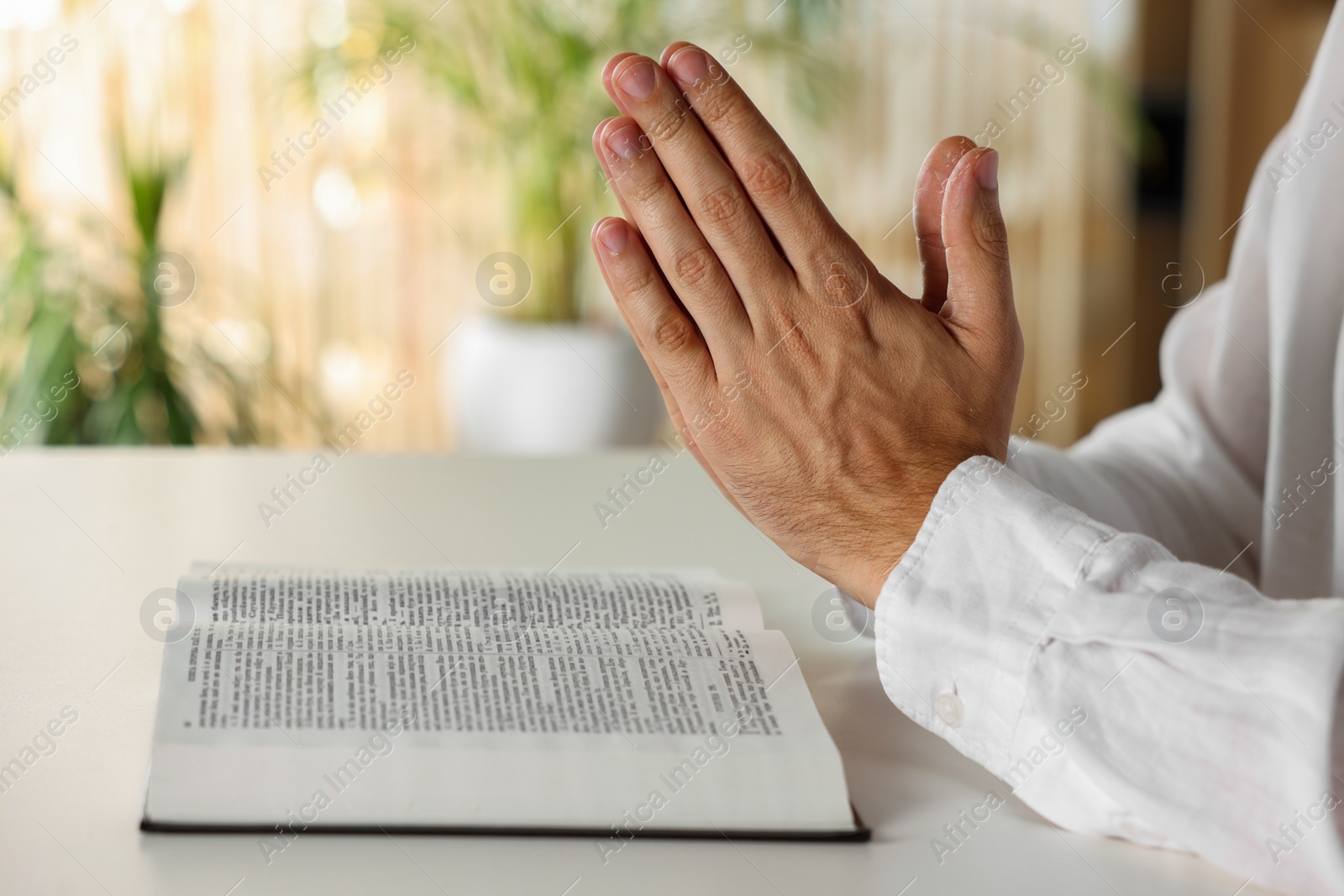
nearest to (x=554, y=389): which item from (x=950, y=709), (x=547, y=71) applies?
(x=547, y=71)

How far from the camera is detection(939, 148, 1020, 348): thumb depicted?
1.99 feet

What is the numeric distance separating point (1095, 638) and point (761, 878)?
0.54ft

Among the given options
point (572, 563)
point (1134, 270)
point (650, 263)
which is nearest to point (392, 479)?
point (572, 563)

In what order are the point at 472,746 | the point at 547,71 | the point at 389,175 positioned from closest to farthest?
the point at 472,746 → the point at 547,71 → the point at 389,175

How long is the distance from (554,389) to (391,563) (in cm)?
187

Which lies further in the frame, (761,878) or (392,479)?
(392,479)

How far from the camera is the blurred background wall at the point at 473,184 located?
2.47 metres

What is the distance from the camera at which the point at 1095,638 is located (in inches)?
19.6

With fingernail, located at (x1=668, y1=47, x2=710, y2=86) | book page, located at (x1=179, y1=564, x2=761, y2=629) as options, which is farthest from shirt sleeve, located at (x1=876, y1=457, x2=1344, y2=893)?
fingernail, located at (x1=668, y1=47, x2=710, y2=86)

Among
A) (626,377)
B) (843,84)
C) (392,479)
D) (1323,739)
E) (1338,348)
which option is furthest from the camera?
(843,84)

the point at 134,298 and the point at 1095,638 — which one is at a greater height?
the point at 1095,638

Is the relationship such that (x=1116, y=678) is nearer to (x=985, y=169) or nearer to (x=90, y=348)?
(x=985, y=169)

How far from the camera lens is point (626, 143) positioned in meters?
0.64

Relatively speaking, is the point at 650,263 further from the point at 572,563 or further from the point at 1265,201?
the point at 1265,201
